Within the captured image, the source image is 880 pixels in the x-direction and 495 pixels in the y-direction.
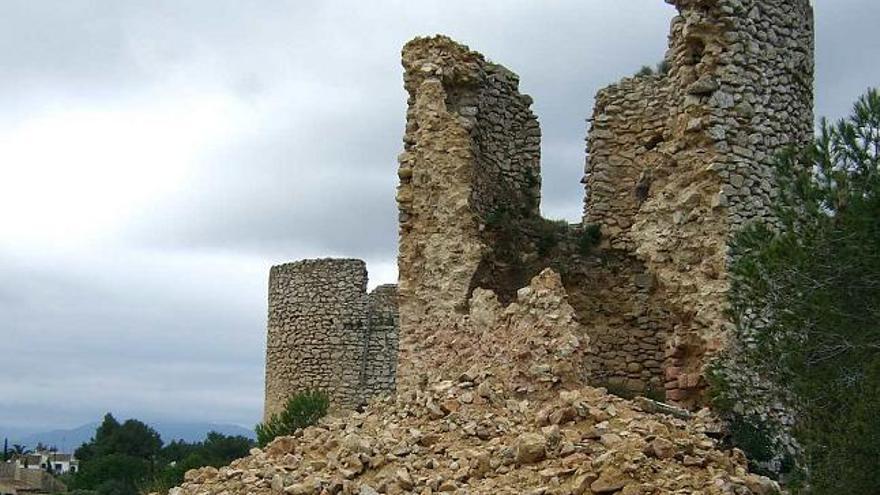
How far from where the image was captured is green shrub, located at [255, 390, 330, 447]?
21.4 metres

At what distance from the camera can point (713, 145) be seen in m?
11.8

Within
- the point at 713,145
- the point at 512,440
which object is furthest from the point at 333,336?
the point at 512,440

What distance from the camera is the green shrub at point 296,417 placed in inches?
843

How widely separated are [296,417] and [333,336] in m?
3.82

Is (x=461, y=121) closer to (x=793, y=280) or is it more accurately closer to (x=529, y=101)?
(x=529, y=101)

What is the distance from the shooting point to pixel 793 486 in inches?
354

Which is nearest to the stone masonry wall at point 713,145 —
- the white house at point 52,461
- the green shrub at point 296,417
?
the green shrub at point 296,417

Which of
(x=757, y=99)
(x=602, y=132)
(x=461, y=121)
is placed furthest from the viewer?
(x=602, y=132)

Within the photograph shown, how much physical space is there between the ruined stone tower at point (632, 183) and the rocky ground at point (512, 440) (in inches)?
38.9

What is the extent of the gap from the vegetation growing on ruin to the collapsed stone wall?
16.7m

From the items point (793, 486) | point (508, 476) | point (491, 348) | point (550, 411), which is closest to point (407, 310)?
point (491, 348)

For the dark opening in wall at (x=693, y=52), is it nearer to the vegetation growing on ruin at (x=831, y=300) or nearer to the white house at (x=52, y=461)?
the vegetation growing on ruin at (x=831, y=300)

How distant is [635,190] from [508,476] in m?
5.37

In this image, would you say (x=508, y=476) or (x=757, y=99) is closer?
(x=508, y=476)
